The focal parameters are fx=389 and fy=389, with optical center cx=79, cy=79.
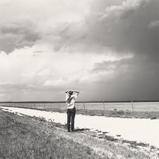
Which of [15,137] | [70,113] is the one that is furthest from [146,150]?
[70,113]

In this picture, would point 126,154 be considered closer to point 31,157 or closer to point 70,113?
point 31,157

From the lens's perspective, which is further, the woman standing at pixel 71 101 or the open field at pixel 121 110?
the open field at pixel 121 110

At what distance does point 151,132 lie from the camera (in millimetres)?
18969

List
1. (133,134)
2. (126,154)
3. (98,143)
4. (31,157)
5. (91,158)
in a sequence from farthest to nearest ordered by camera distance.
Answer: (133,134) < (98,143) < (126,154) < (91,158) < (31,157)

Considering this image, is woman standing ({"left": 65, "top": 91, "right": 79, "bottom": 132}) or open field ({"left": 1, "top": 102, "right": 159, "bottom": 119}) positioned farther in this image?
open field ({"left": 1, "top": 102, "right": 159, "bottom": 119})

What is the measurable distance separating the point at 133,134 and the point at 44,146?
7.86 m

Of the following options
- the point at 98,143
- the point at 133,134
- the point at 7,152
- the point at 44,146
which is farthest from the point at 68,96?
the point at 7,152

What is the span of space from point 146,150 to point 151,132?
236 inches

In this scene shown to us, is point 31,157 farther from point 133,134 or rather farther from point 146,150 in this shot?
point 133,134

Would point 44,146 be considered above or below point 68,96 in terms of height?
below

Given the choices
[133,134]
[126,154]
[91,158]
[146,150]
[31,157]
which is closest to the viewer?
[31,157]

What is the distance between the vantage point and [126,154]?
40.0ft

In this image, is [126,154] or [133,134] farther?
[133,134]

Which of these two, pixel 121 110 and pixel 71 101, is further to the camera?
pixel 121 110
